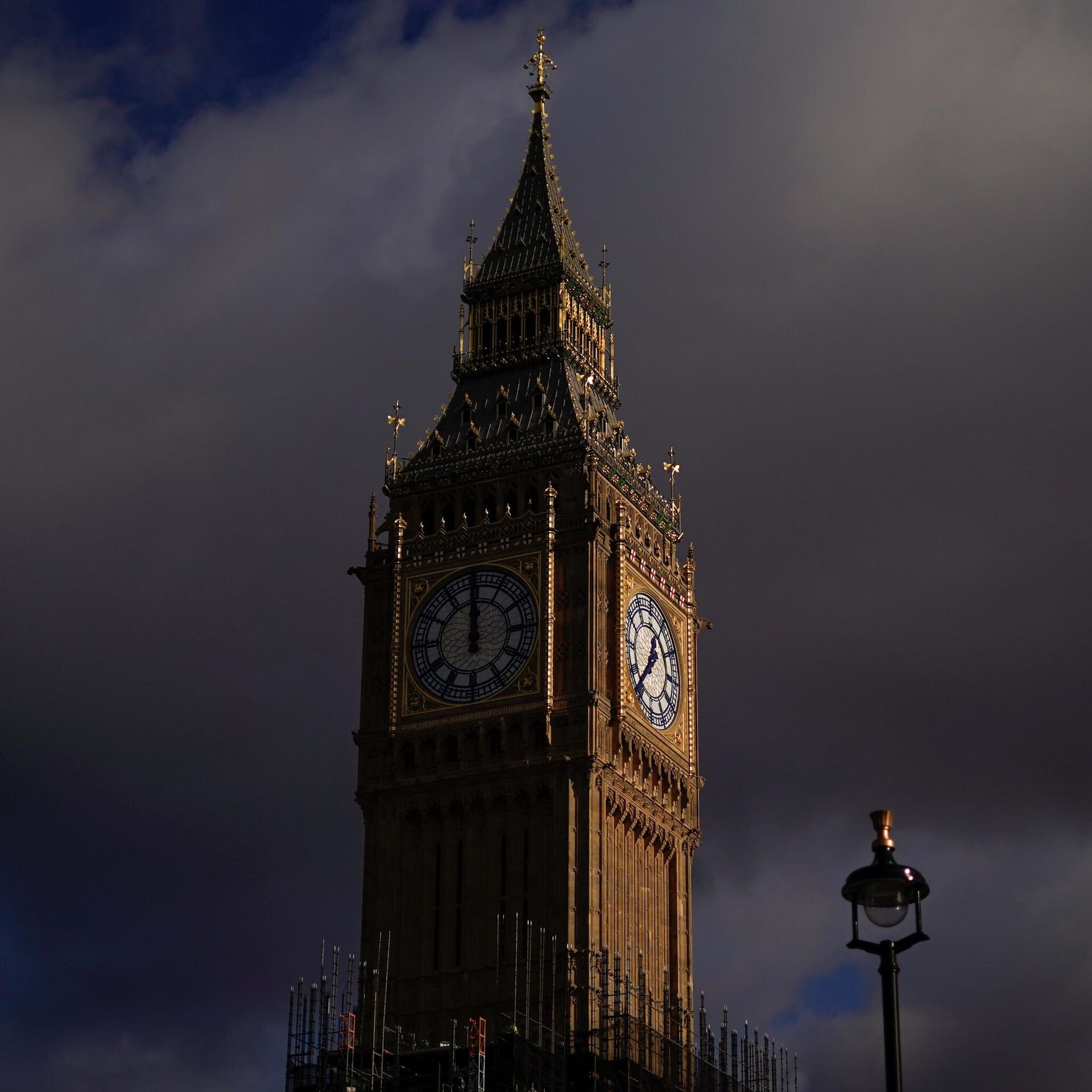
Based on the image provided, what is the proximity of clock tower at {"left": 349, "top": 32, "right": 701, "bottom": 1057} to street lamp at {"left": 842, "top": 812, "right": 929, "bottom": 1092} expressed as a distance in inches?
2262

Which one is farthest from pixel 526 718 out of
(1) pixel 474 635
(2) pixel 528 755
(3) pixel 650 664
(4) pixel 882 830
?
(4) pixel 882 830

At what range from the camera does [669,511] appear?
115 m

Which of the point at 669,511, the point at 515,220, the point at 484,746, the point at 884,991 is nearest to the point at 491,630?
the point at 484,746

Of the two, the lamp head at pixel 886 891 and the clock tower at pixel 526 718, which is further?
the clock tower at pixel 526 718

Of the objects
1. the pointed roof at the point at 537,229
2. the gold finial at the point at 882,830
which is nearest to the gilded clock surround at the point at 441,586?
the pointed roof at the point at 537,229

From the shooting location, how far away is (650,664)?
108812 mm

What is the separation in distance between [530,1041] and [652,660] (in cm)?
1889

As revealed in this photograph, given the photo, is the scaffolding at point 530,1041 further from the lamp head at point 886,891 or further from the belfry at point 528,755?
the lamp head at point 886,891

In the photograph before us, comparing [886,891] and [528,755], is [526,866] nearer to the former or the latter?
[528,755]

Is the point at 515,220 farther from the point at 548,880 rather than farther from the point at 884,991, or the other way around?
the point at 884,991

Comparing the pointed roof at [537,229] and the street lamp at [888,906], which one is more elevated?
the pointed roof at [537,229]

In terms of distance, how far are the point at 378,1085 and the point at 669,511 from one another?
30350 mm

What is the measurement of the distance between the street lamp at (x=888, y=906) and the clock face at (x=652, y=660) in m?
65.1

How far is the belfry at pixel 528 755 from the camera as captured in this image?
99438 mm
